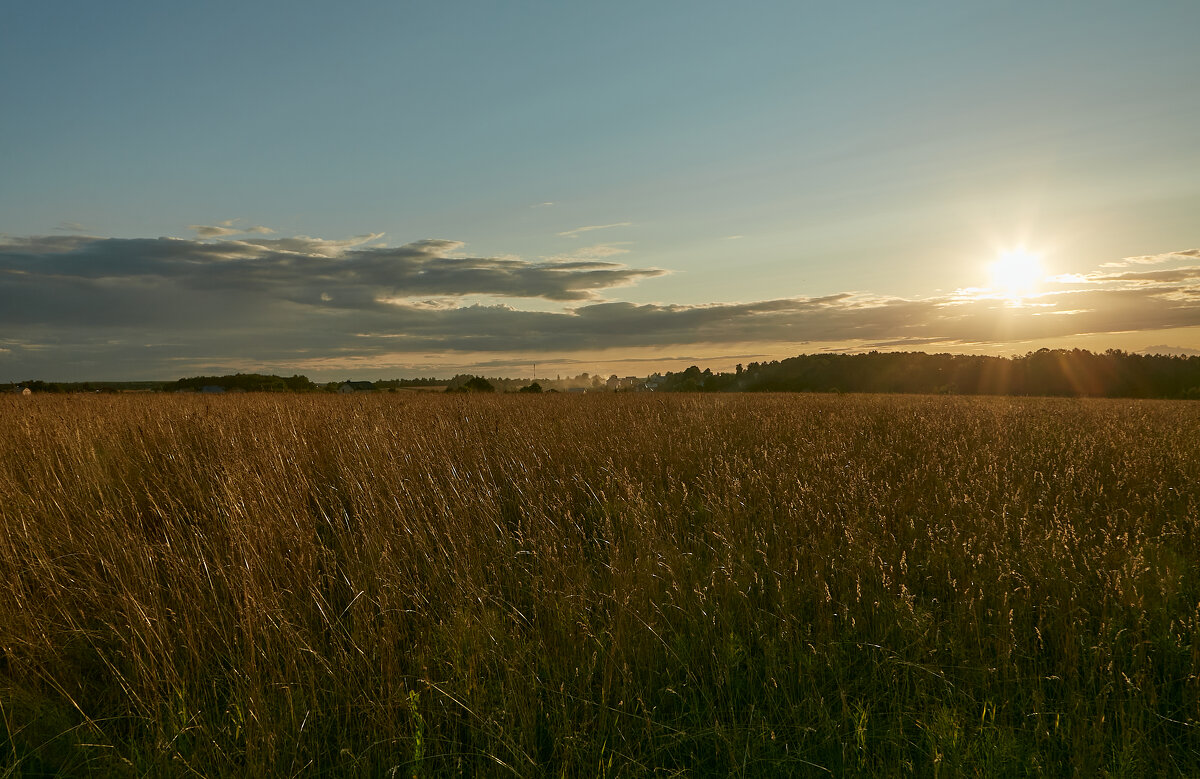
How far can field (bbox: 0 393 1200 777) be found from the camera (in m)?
2.37

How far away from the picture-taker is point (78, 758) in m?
2.49

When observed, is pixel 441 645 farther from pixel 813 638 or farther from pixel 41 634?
pixel 41 634

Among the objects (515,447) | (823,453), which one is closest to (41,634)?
(515,447)

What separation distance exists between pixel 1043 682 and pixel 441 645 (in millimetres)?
2699

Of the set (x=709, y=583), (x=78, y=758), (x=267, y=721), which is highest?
(x=709, y=583)

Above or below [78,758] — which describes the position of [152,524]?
above

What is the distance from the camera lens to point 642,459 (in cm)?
661

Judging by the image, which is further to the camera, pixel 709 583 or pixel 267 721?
pixel 709 583

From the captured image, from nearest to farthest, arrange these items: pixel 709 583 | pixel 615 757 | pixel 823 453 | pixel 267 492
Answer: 1. pixel 615 757
2. pixel 709 583
3. pixel 267 492
4. pixel 823 453

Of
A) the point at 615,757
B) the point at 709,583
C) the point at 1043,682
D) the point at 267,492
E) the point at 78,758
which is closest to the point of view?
the point at 615,757

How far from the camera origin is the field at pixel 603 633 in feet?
7.78

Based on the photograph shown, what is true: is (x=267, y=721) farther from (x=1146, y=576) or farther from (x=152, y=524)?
(x=1146, y=576)

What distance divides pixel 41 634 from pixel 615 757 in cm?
303

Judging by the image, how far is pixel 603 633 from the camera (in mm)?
2826
